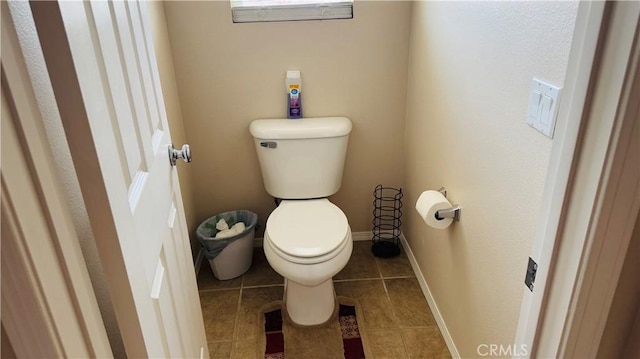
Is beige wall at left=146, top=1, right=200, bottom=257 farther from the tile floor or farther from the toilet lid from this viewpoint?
the toilet lid

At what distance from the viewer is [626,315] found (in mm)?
777

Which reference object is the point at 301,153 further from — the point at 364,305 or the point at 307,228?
the point at 364,305

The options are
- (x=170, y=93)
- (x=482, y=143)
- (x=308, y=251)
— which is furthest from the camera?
(x=170, y=93)

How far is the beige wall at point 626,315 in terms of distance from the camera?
723mm

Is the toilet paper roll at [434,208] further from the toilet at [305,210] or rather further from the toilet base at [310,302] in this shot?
the toilet base at [310,302]

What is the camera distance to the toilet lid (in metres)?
1.77

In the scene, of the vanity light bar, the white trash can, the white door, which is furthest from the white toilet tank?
the white door

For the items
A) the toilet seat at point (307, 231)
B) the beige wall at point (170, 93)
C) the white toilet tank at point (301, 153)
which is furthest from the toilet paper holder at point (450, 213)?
the beige wall at point (170, 93)

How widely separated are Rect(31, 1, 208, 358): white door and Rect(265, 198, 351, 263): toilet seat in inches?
21.5

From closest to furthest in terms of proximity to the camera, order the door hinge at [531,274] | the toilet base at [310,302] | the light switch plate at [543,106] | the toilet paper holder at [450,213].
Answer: the door hinge at [531,274], the light switch plate at [543,106], the toilet paper holder at [450,213], the toilet base at [310,302]

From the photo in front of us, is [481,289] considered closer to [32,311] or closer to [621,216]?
[621,216]

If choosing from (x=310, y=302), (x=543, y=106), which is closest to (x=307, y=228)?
(x=310, y=302)

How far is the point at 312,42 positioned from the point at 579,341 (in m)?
1.68

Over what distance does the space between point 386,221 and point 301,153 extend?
0.72m
